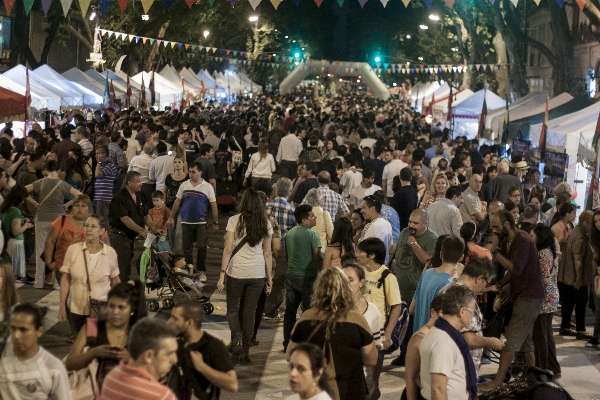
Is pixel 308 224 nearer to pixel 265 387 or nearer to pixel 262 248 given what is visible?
pixel 262 248

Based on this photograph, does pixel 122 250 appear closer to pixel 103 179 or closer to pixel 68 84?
pixel 103 179

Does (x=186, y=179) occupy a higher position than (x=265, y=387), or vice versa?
(x=186, y=179)

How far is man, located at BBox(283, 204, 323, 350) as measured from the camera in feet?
32.8

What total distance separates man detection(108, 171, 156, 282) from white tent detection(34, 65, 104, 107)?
59.4 feet

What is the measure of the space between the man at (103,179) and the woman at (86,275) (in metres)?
7.08

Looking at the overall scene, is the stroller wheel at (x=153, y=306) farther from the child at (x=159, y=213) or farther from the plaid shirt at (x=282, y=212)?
the plaid shirt at (x=282, y=212)

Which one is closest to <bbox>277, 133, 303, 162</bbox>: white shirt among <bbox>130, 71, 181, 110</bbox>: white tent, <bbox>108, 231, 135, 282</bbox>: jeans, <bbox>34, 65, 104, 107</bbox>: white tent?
<bbox>108, 231, 135, 282</bbox>: jeans

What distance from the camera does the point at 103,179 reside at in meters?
15.4

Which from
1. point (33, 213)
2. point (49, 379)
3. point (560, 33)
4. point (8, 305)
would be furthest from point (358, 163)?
point (560, 33)

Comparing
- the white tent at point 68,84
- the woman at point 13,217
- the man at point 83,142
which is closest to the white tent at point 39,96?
the white tent at point 68,84

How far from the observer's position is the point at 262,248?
9680 millimetres

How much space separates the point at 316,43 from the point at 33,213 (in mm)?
89968

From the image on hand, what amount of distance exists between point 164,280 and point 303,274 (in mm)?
2813

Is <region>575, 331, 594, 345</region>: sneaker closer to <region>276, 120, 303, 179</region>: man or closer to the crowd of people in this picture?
the crowd of people
